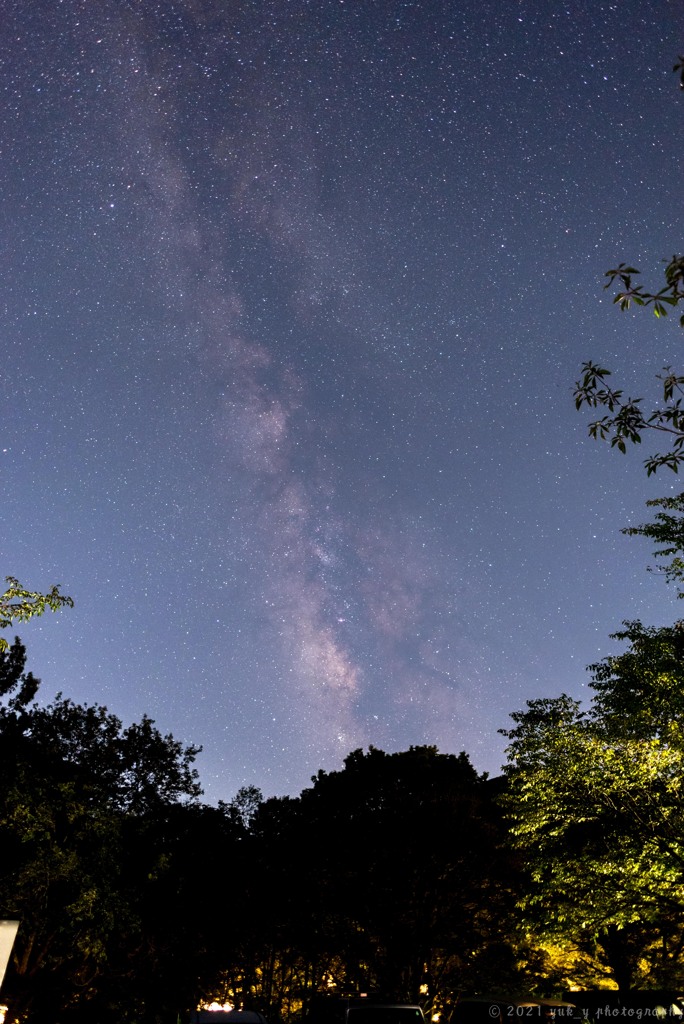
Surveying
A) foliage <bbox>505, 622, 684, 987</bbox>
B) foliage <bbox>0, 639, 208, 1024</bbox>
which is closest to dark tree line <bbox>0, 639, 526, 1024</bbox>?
foliage <bbox>0, 639, 208, 1024</bbox>

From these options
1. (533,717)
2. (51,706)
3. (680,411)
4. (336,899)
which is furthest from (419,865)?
(680,411)

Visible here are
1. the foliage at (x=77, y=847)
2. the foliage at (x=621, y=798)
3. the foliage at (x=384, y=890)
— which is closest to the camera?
the foliage at (x=621, y=798)

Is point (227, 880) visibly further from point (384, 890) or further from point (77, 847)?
point (77, 847)

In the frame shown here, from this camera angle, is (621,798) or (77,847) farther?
(77,847)

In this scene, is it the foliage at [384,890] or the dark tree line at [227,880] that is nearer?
the dark tree line at [227,880]

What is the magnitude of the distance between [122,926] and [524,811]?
1502cm

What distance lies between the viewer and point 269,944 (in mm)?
35688

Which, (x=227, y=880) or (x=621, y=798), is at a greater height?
(x=621, y=798)

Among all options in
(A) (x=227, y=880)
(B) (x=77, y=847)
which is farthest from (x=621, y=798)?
(A) (x=227, y=880)

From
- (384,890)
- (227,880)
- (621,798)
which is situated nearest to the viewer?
(621,798)

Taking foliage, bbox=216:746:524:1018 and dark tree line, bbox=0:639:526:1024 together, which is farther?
foliage, bbox=216:746:524:1018

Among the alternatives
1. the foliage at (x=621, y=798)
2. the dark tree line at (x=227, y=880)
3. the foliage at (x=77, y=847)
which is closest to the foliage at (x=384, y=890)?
the dark tree line at (x=227, y=880)

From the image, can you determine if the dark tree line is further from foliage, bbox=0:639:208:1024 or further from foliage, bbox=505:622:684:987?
foliage, bbox=505:622:684:987

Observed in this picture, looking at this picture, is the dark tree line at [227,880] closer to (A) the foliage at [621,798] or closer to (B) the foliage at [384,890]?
(B) the foliage at [384,890]
